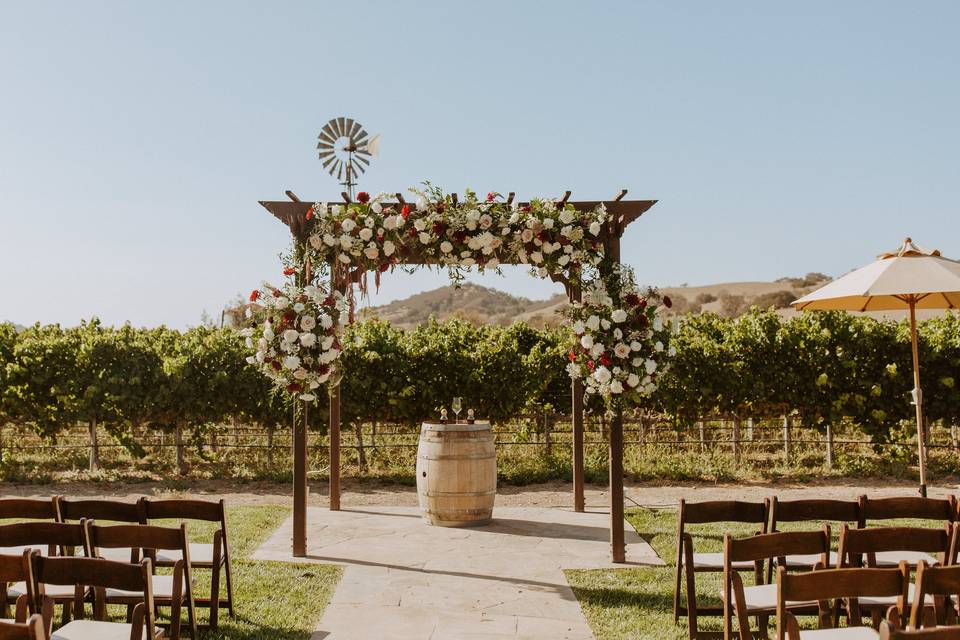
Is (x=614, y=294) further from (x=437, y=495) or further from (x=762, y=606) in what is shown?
(x=762, y=606)

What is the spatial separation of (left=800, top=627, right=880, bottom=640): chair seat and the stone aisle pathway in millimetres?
1696

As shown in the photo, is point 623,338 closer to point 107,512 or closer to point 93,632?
point 107,512

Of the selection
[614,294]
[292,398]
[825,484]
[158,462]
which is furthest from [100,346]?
[825,484]

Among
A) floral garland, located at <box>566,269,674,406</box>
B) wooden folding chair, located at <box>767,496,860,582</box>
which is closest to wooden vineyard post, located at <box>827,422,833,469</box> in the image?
floral garland, located at <box>566,269,674,406</box>

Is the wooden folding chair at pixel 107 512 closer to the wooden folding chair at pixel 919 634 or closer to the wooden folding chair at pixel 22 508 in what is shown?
the wooden folding chair at pixel 22 508

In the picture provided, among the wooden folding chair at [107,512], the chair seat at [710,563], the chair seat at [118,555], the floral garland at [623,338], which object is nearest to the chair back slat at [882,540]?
the chair seat at [710,563]

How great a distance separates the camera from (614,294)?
25.0 feet

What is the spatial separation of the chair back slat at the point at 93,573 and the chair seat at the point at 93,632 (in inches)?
15.5

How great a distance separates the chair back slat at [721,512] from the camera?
5.32m

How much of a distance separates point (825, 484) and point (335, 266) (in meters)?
7.87

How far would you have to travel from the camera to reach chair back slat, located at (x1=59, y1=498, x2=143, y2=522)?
→ 5.54 meters

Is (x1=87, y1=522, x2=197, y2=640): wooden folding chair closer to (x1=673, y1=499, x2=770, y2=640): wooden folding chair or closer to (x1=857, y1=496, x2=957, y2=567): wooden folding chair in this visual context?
(x1=673, y1=499, x2=770, y2=640): wooden folding chair

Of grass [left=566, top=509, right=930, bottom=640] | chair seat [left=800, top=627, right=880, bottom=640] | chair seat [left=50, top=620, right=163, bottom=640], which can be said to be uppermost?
chair seat [left=50, top=620, right=163, bottom=640]

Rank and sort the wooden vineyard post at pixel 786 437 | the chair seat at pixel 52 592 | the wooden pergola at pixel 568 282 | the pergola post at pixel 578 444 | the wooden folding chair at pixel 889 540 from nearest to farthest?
the wooden folding chair at pixel 889 540 → the chair seat at pixel 52 592 → the wooden pergola at pixel 568 282 → the pergola post at pixel 578 444 → the wooden vineyard post at pixel 786 437
